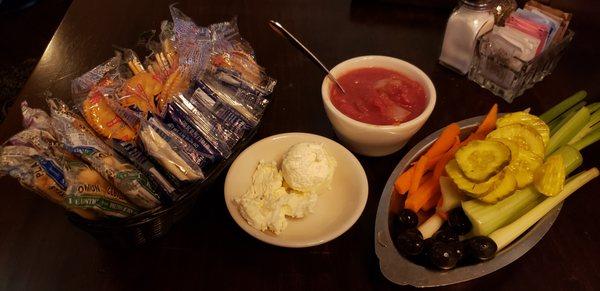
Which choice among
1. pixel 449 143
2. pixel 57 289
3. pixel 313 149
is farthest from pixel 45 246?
pixel 449 143

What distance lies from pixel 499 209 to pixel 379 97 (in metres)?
0.42

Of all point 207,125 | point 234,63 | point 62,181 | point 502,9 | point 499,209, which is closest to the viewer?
point 62,181

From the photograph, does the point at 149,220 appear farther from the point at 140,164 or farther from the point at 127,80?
the point at 127,80

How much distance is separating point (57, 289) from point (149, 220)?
28cm

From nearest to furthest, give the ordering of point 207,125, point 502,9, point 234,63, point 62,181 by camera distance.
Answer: point 62,181 → point 207,125 → point 234,63 → point 502,9

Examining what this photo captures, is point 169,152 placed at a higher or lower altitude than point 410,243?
higher

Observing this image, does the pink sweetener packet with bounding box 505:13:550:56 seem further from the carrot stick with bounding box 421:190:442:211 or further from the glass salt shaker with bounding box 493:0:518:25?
the carrot stick with bounding box 421:190:442:211

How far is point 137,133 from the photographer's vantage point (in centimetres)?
103

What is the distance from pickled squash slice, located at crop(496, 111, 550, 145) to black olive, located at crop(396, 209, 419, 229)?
0.33m

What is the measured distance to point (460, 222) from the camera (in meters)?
1.04

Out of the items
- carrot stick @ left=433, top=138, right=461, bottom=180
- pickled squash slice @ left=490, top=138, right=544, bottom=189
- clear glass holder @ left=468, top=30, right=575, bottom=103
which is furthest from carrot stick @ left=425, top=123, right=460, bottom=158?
clear glass holder @ left=468, top=30, right=575, bottom=103

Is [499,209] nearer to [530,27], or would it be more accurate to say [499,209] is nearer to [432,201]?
[432,201]

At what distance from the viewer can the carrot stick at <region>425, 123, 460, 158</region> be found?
45.0 inches

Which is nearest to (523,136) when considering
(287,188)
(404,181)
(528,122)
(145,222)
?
(528,122)
